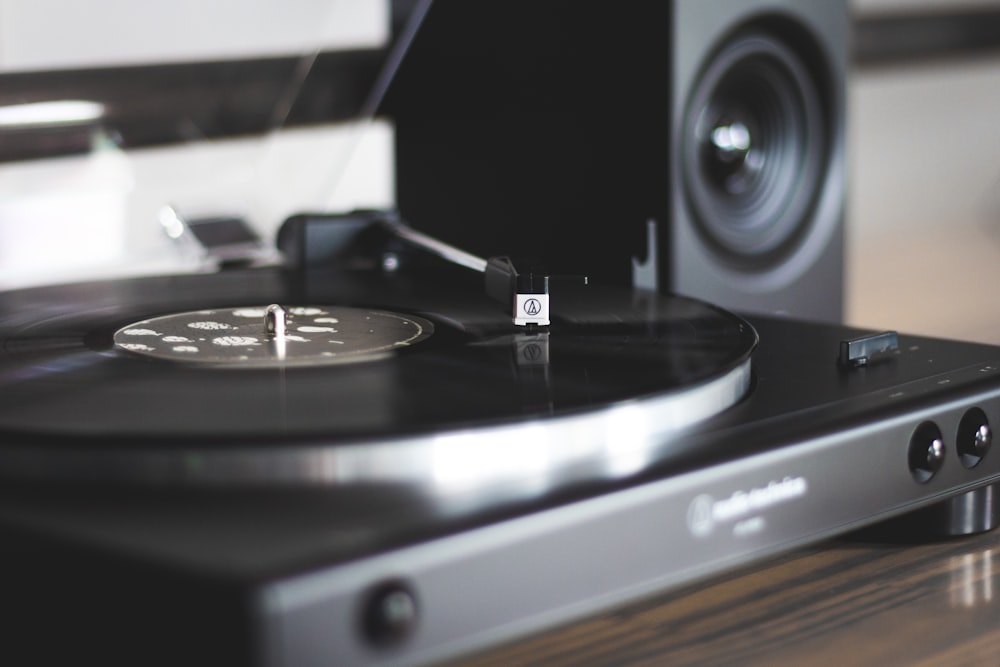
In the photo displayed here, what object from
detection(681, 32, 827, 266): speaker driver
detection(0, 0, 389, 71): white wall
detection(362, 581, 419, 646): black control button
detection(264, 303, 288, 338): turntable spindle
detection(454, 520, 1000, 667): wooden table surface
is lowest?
Answer: detection(454, 520, 1000, 667): wooden table surface

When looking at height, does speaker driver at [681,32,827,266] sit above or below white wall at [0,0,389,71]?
below

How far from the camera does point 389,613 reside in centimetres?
42

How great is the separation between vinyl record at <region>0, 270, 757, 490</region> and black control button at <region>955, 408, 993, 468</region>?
12 centimetres

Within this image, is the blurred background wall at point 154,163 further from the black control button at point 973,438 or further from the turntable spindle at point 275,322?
the black control button at point 973,438

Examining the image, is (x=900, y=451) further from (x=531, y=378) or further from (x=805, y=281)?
(x=805, y=281)

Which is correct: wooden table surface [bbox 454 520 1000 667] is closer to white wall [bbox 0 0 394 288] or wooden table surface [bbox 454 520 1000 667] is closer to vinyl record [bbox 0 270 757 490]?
vinyl record [bbox 0 270 757 490]

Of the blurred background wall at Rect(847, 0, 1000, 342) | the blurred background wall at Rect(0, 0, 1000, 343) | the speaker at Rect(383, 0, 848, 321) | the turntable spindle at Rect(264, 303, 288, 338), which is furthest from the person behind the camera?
the blurred background wall at Rect(847, 0, 1000, 342)

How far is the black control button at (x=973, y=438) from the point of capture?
0.66m

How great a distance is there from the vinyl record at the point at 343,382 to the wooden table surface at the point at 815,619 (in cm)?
10

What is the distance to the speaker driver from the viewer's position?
0.95 m

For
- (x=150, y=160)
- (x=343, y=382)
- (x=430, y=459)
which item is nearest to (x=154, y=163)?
(x=150, y=160)

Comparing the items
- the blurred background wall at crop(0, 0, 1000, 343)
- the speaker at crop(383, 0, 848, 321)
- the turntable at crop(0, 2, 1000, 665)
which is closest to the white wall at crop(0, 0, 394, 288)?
the blurred background wall at crop(0, 0, 1000, 343)

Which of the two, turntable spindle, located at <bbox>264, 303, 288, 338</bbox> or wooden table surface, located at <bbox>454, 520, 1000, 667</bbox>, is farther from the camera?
turntable spindle, located at <bbox>264, 303, 288, 338</bbox>

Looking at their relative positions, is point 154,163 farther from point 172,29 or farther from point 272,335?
point 272,335
